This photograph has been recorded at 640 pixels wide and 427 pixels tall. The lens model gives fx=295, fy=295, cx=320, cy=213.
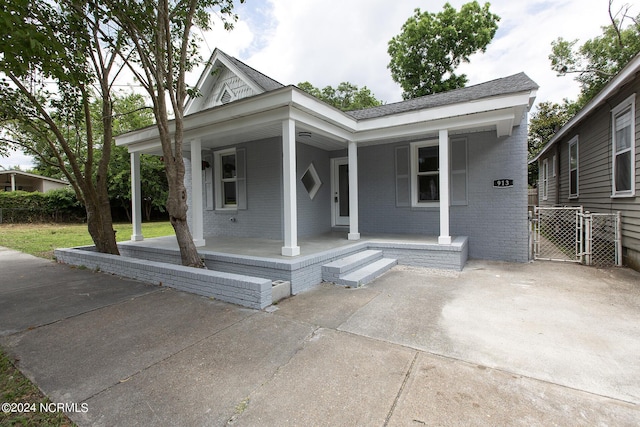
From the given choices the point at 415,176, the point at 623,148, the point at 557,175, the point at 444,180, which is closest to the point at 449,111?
the point at 444,180

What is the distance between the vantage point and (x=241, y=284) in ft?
12.6

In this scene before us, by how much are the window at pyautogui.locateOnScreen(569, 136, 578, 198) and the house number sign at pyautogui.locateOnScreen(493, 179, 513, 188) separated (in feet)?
15.8

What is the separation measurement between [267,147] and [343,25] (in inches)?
377

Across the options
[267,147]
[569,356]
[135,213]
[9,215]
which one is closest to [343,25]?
[267,147]

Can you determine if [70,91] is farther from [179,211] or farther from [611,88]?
[611,88]

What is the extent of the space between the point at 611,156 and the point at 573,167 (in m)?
3.65

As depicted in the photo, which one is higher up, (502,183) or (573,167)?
Result: (573,167)

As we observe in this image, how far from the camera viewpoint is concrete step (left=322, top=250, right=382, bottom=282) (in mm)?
4812

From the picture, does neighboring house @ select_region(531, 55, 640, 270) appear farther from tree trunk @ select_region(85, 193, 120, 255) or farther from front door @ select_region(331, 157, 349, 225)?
tree trunk @ select_region(85, 193, 120, 255)

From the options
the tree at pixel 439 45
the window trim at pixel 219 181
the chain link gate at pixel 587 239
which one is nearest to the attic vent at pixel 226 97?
the window trim at pixel 219 181

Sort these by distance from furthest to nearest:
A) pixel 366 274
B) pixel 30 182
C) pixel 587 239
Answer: pixel 30 182, pixel 587 239, pixel 366 274

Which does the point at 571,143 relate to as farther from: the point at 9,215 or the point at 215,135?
the point at 9,215

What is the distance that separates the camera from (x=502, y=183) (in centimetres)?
634

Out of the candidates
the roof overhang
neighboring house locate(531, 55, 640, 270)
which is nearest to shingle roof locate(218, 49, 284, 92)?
the roof overhang
